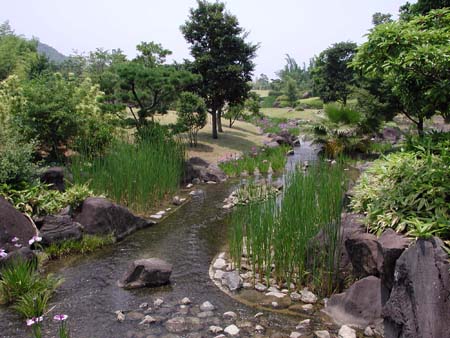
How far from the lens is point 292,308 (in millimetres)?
4328

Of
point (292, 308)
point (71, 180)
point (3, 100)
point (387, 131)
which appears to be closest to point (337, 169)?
point (292, 308)

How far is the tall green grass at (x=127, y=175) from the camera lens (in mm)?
7391

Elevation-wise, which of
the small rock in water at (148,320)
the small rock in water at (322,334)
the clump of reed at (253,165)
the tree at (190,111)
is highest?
the tree at (190,111)

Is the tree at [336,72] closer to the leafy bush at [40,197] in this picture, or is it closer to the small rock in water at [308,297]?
the leafy bush at [40,197]

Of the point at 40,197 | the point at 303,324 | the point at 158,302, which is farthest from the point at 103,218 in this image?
the point at 303,324

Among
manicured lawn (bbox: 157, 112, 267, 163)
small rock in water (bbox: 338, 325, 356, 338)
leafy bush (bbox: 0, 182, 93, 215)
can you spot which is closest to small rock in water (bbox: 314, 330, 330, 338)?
small rock in water (bbox: 338, 325, 356, 338)

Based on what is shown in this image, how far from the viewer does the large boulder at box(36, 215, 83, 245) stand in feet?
18.7

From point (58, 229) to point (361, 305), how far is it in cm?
407

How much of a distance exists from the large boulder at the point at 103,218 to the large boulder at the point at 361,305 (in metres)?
3.60

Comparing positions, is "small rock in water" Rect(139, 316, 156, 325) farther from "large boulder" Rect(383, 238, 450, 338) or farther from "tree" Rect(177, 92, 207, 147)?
"tree" Rect(177, 92, 207, 147)

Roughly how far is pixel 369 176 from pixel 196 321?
290 cm

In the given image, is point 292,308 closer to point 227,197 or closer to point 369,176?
point 369,176

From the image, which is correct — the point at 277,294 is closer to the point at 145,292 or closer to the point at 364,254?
the point at 364,254

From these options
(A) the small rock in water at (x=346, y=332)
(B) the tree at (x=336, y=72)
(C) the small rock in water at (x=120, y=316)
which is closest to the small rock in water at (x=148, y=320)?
(C) the small rock in water at (x=120, y=316)
